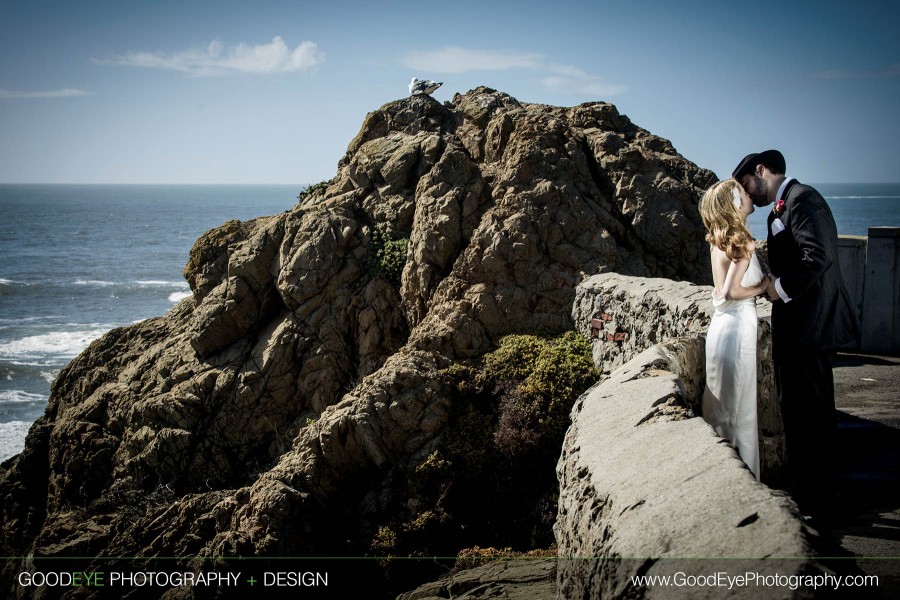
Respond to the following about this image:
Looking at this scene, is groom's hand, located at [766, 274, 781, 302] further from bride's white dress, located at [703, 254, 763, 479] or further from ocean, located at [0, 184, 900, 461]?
ocean, located at [0, 184, 900, 461]

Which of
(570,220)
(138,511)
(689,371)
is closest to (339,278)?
(570,220)

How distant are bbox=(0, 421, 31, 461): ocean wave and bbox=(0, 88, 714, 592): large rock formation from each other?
9.50m

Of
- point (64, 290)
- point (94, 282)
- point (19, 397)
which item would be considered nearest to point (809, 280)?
point (19, 397)

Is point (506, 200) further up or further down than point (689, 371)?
further up

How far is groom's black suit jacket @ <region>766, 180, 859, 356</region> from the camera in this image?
4645 mm

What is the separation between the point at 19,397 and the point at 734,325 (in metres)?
30.3

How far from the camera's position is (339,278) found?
12.1 meters

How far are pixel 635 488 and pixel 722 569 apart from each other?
0.83 meters

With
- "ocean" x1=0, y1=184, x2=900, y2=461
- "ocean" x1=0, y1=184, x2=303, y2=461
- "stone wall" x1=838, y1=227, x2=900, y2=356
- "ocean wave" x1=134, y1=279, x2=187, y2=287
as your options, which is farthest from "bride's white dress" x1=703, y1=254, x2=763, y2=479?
"ocean wave" x1=134, y1=279, x2=187, y2=287

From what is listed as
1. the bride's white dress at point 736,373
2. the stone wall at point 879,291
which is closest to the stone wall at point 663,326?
the bride's white dress at point 736,373

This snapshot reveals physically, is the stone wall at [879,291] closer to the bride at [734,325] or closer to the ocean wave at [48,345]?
the bride at [734,325]

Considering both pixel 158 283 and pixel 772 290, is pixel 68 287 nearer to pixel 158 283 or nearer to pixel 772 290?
pixel 158 283

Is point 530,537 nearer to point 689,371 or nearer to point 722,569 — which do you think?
point 689,371

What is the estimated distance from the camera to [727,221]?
4820mm
